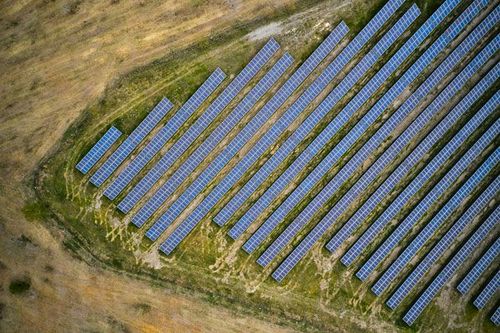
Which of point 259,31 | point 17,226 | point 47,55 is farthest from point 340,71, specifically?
point 17,226

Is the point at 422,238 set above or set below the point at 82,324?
above

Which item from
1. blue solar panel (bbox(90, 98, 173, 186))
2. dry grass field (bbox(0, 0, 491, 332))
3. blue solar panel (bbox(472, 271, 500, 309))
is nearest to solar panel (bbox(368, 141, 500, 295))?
blue solar panel (bbox(472, 271, 500, 309))

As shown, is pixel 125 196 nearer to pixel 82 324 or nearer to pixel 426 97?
pixel 82 324

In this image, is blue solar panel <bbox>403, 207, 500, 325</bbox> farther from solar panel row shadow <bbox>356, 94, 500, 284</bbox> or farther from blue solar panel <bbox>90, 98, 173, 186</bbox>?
blue solar panel <bbox>90, 98, 173, 186</bbox>

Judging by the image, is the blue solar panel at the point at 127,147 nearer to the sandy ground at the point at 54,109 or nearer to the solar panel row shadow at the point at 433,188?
the sandy ground at the point at 54,109

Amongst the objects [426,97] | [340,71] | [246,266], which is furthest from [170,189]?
[426,97]

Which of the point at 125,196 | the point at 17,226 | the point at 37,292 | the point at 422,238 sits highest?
the point at 422,238
